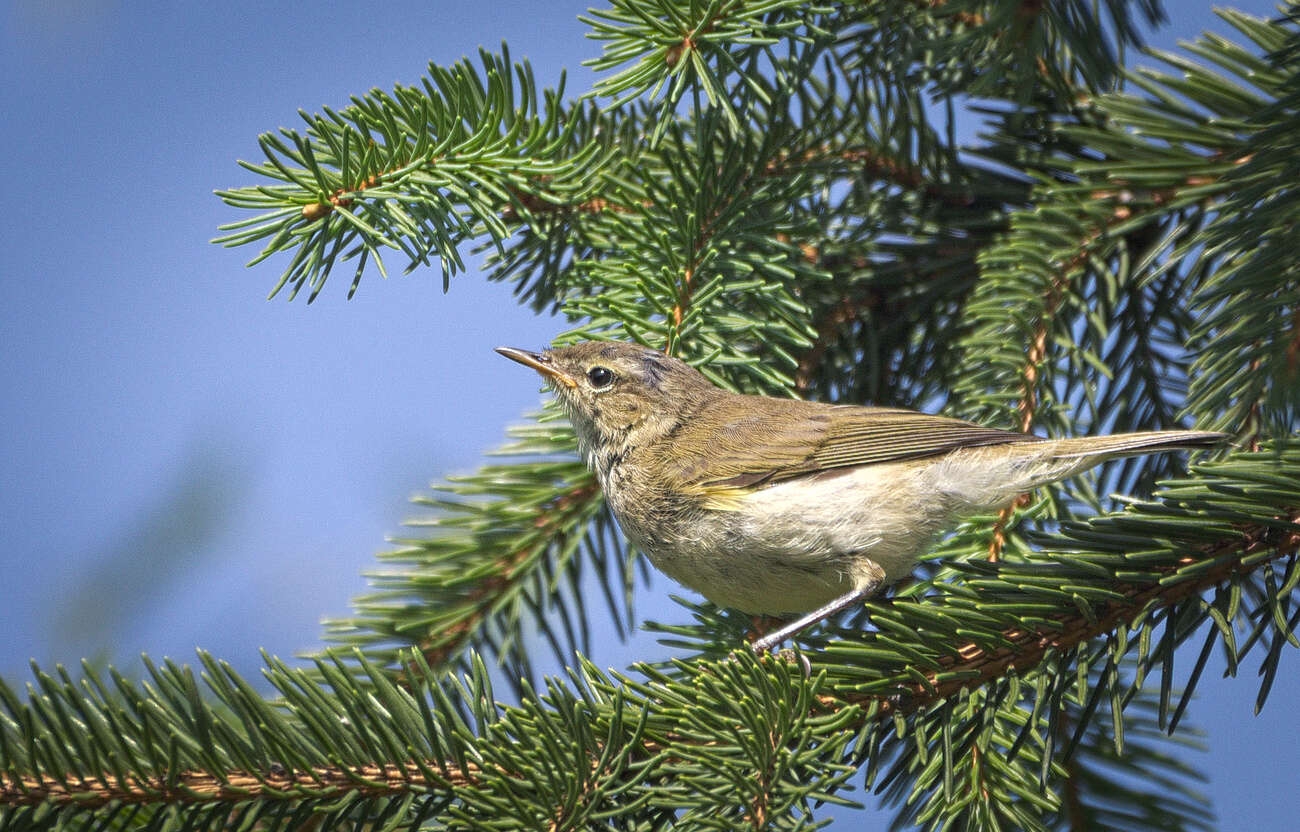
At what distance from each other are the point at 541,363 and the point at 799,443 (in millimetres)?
628

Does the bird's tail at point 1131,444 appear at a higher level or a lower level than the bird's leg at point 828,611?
higher

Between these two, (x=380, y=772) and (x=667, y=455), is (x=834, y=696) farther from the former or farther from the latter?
(x=667, y=455)

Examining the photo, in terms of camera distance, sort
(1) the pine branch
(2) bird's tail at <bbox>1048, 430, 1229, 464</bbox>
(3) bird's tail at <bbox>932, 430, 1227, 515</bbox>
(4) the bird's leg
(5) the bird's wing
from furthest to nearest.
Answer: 1. (5) the bird's wing
2. (4) the bird's leg
3. (3) bird's tail at <bbox>932, 430, 1227, 515</bbox>
4. (2) bird's tail at <bbox>1048, 430, 1229, 464</bbox>
5. (1) the pine branch

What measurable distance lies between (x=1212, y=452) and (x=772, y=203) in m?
0.97

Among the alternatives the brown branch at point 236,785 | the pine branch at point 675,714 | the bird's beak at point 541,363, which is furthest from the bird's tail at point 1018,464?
the brown branch at point 236,785

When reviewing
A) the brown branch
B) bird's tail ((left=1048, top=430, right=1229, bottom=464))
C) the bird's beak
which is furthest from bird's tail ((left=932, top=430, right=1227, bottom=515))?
the brown branch

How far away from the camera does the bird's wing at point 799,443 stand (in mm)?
2287

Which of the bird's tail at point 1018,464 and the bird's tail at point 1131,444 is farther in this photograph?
the bird's tail at point 1018,464

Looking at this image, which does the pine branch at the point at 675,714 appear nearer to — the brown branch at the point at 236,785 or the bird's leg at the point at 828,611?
the brown branch at the point at 236,785

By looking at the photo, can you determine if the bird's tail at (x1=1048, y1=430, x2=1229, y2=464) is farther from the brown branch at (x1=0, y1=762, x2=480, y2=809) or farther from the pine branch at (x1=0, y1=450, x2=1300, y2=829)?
the brown branch at (x1=0, y1=762, x2=480, y2=809)

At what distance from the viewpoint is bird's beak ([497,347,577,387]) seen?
2502 millimetres

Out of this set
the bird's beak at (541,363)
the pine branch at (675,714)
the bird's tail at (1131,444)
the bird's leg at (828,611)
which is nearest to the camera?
the pine branch at (675,714)

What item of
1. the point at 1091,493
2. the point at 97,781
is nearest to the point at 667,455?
the point at 1091,493

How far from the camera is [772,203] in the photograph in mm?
2213
